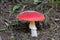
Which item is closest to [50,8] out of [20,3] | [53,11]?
[53,11]

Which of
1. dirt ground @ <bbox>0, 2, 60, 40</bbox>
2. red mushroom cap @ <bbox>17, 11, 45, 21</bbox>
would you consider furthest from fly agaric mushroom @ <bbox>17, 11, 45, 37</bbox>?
dirt ground @ <bbox>0, 2, 60, 40</bbox>

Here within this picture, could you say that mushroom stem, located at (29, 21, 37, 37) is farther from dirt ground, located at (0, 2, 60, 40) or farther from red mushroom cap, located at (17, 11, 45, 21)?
red mushroom cap, located at (17, 11, 45, 21)

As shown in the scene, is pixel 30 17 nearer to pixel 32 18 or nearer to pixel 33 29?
pixel 32 18

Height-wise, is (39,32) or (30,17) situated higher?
(30,17)

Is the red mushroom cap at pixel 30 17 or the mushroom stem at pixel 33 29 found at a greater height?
the red mushroom cap at pixel 30 17

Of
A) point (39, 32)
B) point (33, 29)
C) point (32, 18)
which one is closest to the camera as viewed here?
point (32, 18)

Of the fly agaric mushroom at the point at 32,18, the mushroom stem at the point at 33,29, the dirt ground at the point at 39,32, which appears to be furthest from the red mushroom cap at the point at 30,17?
the dirt ground at the point at 39,32

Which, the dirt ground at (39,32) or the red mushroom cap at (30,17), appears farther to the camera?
the dirt ground at (39,32)

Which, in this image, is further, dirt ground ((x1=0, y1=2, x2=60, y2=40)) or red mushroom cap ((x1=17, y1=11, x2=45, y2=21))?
dirt ground ((x1=0, y1=2, x2=60, y2=40))

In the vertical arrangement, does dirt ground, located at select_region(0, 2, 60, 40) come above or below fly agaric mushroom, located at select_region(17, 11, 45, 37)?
below

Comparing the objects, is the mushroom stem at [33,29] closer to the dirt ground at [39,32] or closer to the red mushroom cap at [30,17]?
the dirt ground at [39,32]

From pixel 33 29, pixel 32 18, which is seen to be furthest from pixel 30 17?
pixel 33 29

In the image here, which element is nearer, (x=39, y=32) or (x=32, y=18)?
(x=32, y=18)
